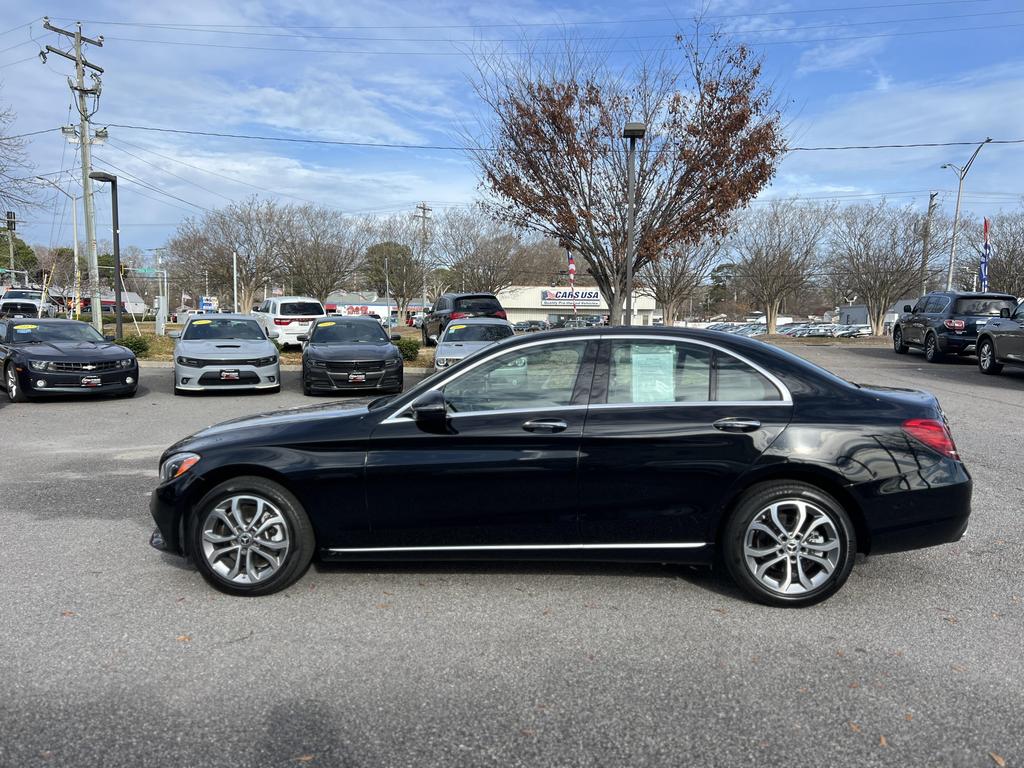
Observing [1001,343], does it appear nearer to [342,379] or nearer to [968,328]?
[968,328]

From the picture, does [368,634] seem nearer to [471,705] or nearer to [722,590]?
[471,705]

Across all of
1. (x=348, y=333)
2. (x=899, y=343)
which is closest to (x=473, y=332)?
(x=348, y=333)

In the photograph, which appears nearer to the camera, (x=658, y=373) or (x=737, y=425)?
(x=737, y=425)

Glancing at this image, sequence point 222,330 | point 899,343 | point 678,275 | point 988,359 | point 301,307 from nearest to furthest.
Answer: point 222,330 → point 988,359 → point 899,343 → point 301,307 → point 678,275

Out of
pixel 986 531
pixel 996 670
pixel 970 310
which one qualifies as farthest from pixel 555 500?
pixel 970 310

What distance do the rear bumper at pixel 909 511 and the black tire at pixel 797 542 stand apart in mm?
138

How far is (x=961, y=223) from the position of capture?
143ft

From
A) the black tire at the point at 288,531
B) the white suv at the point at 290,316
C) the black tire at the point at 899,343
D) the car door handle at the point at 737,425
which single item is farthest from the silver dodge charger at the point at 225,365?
the black tire at the point at 899,343

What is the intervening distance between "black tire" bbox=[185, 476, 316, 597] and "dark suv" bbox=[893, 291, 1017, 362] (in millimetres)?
18934

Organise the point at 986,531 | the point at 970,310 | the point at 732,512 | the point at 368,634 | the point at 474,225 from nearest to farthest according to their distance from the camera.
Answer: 1. the point at 368,634
2. the point at 732,512
3. the point at 986,531
4. the point at 970,310
5. the point at 474,225

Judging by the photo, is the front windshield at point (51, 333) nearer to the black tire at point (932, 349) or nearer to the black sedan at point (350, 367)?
the black sedan at point (350, 367)

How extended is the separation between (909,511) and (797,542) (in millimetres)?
634

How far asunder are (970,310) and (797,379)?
18738mm

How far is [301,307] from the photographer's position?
23453 millimetres
